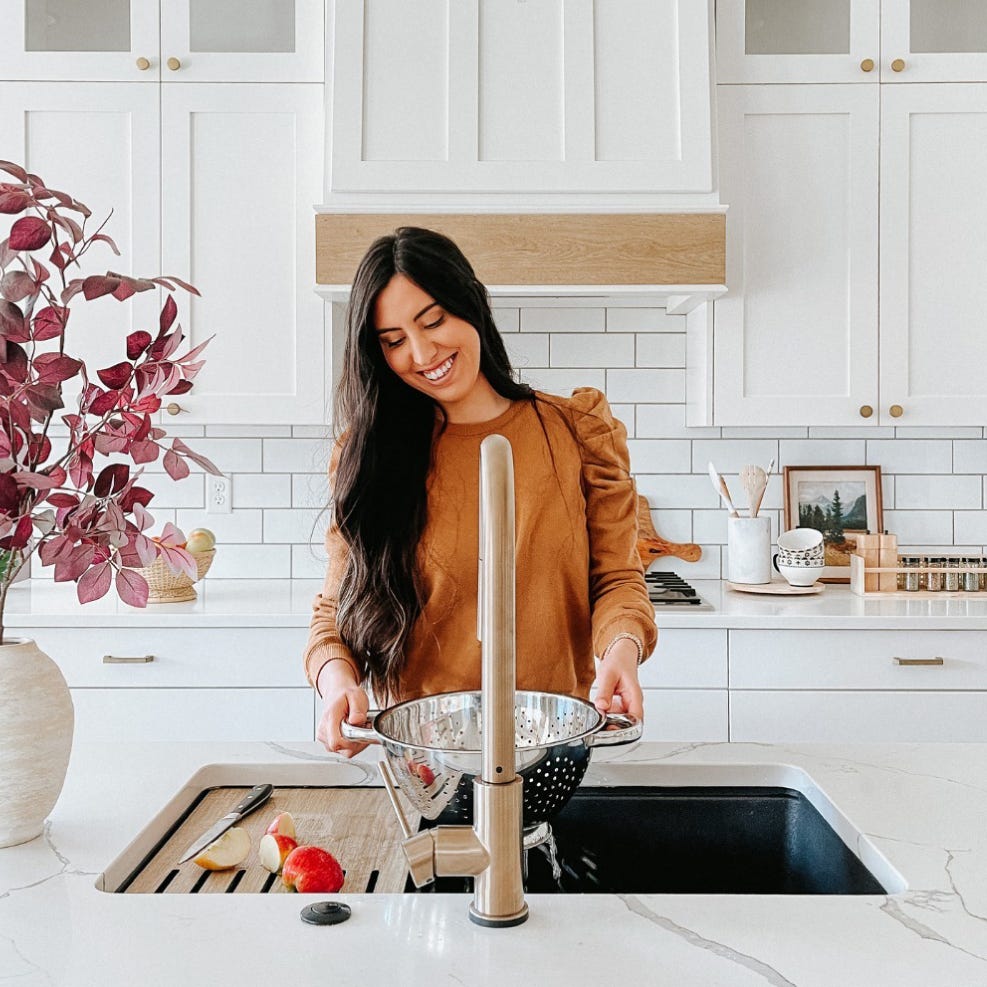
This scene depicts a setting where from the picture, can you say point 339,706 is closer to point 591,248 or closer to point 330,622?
point 330,622

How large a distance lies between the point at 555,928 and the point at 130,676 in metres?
1.88

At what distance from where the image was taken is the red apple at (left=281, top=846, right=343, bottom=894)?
1.01m

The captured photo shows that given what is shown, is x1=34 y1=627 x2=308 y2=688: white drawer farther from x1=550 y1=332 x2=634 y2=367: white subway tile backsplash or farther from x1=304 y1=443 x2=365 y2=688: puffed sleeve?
x1=550 y1=332 x2=634 y2=367: white subway tile backsplash

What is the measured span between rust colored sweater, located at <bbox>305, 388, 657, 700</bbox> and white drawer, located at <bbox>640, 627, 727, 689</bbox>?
84cm

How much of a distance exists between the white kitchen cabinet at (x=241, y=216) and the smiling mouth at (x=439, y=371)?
1.26 m

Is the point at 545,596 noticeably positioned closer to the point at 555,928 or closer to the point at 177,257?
the point at 555,928

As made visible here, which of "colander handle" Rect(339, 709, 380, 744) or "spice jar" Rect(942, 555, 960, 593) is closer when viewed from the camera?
"colander handle" Rect(339, 709, 380, 744)

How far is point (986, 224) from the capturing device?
2732mm

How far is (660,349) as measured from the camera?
310 centimetres

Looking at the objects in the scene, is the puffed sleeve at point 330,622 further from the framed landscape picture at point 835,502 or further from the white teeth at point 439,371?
the framed landscape picture at point 835,502

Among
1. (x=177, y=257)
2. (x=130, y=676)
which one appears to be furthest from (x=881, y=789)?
(x=177, y=257)

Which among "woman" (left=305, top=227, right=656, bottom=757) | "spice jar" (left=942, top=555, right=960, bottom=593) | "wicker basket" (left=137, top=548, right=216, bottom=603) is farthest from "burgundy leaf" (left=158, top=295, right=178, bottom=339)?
"spice jar" (left=942, top=555, right=960, bottom=593)

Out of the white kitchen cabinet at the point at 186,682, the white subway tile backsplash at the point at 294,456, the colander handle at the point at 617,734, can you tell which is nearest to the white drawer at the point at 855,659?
the white kitchen cabinet at the point at 186,682

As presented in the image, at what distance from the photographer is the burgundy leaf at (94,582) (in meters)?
1.05
